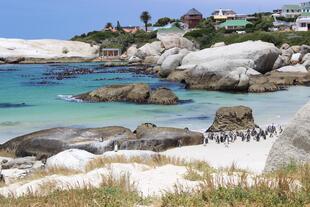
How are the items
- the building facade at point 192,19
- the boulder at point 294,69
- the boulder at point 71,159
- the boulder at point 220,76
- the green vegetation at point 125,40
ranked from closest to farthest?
the boulder at point 71,159
the boulder at point 220,76
the boulder at point 294,69
the green vegetation at point 125,40
the building facade at point 192,19

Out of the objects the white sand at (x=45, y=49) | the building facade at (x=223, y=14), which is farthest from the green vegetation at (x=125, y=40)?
the building facade at (x=223, y=14)

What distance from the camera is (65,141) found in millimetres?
18297

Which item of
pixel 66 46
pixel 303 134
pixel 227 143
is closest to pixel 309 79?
pixel 227 143

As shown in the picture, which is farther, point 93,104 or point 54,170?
point 93,104

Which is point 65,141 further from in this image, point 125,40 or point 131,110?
point 125,40

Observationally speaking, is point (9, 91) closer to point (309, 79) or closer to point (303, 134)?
point (309, 79)

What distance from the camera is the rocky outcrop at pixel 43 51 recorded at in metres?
107

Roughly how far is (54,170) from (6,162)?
6451mm

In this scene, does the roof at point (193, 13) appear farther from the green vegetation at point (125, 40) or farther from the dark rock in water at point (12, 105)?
the dark rock in water at point (12, 105)

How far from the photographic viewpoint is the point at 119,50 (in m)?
110

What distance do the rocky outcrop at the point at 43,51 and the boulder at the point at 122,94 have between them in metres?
71.0

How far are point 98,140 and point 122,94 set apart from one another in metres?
16.7

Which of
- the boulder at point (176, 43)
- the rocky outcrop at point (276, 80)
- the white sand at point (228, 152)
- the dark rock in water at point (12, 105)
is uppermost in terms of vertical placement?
the boulder at point (176, 43)

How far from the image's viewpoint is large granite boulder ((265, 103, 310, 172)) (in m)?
10.1
